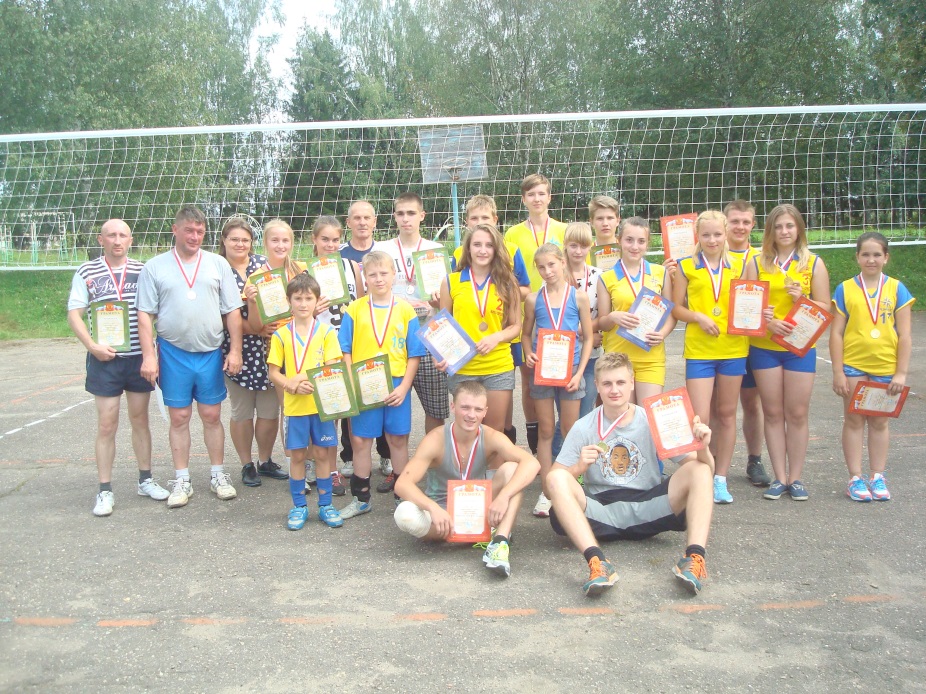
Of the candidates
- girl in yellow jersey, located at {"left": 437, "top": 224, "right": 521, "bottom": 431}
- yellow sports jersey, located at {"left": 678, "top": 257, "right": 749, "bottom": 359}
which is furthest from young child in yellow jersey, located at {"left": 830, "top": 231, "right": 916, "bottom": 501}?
girl in yellow jersey, located at {"left": 437, "top": 224, "right": 521, "bottom": 431}

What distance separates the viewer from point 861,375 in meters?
5.29

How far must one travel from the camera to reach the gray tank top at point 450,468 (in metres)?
4.71

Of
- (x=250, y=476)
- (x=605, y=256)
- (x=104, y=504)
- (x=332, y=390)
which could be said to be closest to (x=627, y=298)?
(x=605, y=256)

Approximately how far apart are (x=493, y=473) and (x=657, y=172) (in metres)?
11.0

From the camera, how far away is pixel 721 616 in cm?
365

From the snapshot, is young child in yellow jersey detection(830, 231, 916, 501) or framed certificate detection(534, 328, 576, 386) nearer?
framed certificate detection(534, 328, 576, 386)

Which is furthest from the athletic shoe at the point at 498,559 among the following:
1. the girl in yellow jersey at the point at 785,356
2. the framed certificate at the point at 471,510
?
the girl in yellow jersey at the point at 785,356

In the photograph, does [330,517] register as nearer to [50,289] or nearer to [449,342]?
[449,342]

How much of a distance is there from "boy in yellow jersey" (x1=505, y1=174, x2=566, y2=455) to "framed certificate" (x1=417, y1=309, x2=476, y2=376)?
76 cm

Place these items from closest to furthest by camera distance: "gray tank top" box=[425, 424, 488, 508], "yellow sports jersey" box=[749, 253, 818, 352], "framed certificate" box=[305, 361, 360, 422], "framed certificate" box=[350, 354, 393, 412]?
"gray tank top" box=[425, 424, 488, 508]
"framed certificate" box=[305, 361, 360, 422]
"framed certificate" box=[350, 354, 393, 412]
"yellow sports jersey" box=[749, 253, 818, 352]

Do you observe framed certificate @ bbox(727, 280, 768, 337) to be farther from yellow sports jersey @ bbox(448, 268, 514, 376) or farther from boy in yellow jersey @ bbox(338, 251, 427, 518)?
boy in yellow jersey @ bbox(338, 251, 427, 518)

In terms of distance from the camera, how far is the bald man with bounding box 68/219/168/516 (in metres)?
5.28

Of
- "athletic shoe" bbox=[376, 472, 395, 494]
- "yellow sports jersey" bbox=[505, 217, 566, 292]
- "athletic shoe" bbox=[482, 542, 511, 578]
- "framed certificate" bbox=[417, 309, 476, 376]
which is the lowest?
"athletic shoe" bbox=[376, 472, 395, 494]

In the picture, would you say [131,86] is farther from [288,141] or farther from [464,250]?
[464,250]
